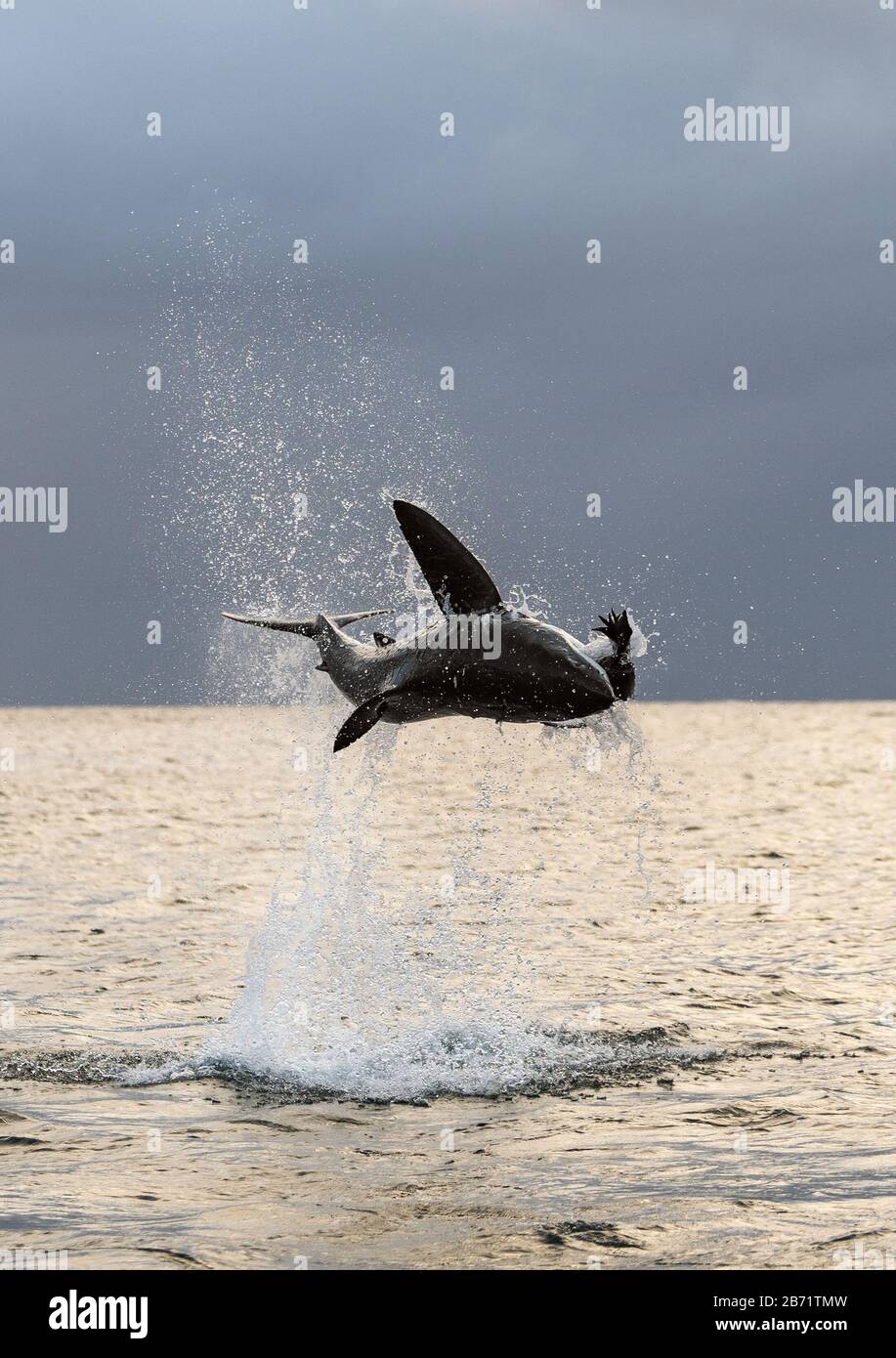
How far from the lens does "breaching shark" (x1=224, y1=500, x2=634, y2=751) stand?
11.9 metres

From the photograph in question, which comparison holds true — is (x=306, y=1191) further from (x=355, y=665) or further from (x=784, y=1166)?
(x=355, y=665)

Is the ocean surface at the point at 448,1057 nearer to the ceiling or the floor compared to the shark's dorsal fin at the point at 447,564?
nearer to the floor

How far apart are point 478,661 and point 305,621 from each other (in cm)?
355

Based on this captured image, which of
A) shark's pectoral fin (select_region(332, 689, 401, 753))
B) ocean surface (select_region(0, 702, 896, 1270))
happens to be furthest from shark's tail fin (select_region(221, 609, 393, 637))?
shark's pectoral fin (select_region(332, 689, 401, 753))

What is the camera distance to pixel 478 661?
12.5 metres

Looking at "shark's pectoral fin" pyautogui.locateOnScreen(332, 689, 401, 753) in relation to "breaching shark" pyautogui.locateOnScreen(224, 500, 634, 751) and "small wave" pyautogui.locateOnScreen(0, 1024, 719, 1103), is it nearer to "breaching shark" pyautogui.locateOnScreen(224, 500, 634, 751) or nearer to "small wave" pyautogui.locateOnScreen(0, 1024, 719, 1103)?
"breaching shark" pyautogui.locateOnScreen(224, 500, 634, 751)
